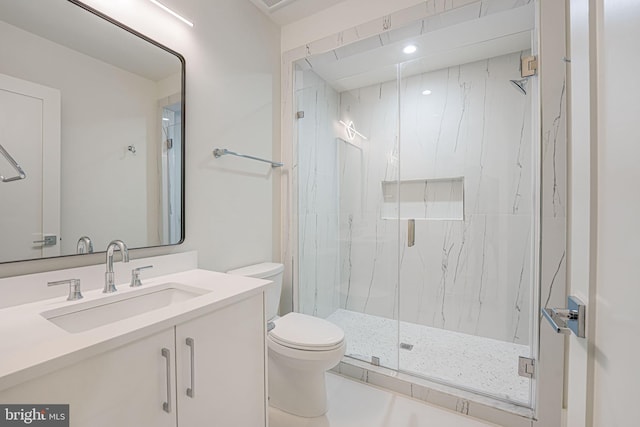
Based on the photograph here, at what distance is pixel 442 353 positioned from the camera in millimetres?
2203

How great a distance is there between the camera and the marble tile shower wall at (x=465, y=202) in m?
2.21

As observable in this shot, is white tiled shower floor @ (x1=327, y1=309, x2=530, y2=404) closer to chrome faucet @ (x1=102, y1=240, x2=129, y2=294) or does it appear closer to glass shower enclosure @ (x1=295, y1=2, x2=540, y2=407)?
glass shower enclosure @ (x1=295, y1=2, x2=540, y2=407)

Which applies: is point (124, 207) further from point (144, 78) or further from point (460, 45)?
point (460, 45)

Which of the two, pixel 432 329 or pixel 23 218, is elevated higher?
pixel 23 218

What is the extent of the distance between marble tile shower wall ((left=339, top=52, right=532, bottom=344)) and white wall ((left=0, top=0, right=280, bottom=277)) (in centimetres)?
83

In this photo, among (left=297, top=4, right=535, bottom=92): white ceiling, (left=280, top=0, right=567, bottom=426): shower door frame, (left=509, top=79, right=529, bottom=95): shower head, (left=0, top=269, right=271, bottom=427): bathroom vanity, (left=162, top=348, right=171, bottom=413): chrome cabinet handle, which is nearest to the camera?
(left=0, top=269, right=271, bottom=427): bathroom vanity

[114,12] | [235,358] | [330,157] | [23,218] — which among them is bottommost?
[235,358]

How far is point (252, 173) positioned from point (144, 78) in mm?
797

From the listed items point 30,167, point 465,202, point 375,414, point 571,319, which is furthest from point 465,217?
point 30,167

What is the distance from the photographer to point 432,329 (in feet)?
8.33

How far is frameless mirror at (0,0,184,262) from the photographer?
999mm

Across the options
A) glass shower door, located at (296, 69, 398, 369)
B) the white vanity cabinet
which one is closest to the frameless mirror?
the white vanity cabinet

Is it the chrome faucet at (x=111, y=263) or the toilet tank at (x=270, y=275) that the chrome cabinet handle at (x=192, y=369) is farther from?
the toilet tank at (x=270, y=275)

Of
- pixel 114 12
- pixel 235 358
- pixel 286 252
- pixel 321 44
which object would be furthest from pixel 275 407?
pixel 321 44
